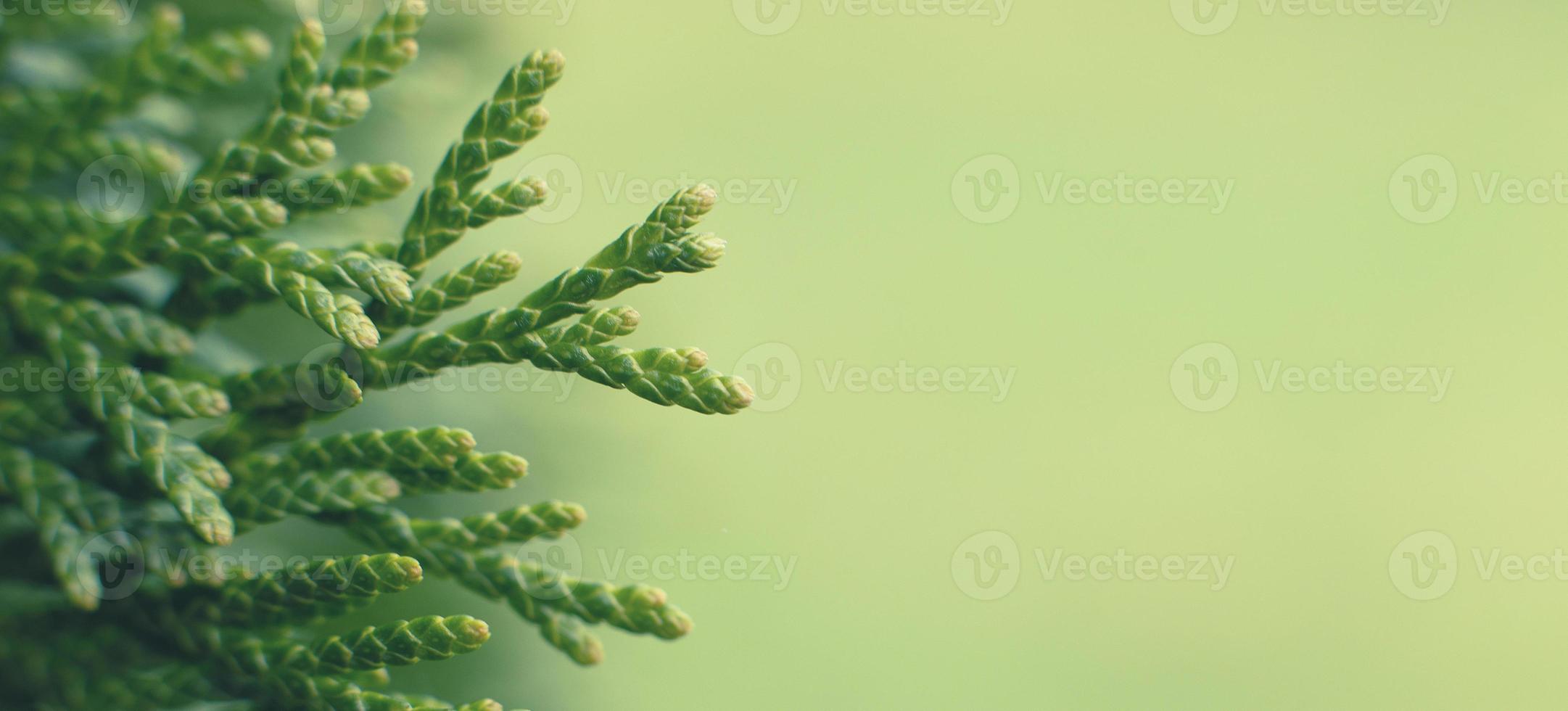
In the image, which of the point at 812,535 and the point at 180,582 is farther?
the point at 812,535

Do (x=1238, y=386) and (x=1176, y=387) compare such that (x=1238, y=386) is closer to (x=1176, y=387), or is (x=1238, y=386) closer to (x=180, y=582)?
(x=1176, y=387)

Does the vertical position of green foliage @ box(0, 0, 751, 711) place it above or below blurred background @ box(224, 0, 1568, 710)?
below

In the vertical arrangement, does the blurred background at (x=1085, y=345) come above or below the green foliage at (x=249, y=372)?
above

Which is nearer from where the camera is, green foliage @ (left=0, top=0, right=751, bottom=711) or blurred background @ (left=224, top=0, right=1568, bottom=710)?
green foliage @ (left=0, top=0, right=751, bottom=711)

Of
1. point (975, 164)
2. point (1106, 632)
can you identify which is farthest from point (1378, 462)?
point (975, 164)

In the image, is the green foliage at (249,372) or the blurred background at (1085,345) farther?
the blurred background at (1085,345)

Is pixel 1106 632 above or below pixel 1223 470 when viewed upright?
below
